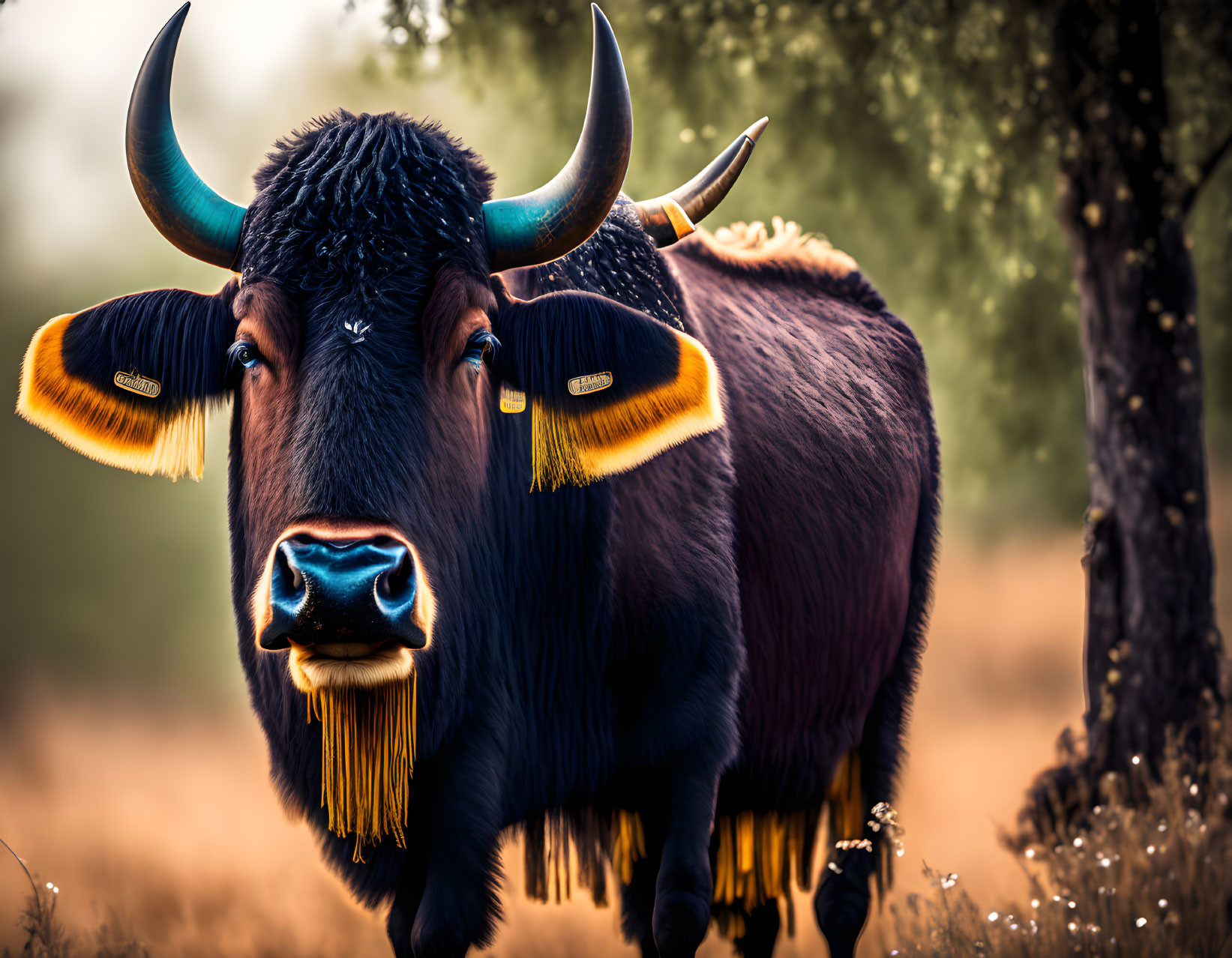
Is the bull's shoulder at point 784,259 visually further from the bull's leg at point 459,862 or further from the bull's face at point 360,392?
the bull's leg at point 459,862

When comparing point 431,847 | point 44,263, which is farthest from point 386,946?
point 44,263

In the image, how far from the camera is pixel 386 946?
19.9 feet

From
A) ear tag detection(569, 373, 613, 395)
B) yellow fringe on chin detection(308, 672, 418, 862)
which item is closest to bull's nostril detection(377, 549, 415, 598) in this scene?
yellow fringe on chin detection(308, 672, 418, 862)

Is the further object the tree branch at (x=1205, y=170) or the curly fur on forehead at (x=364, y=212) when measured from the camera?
the tree branch at (x=1205, y=170)

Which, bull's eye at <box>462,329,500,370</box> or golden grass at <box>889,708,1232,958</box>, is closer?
bull's eye at <box>462,329,500,370</box>

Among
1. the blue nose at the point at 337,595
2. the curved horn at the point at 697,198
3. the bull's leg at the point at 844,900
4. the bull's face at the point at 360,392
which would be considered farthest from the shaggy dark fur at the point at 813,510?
the blue nose at the point at 337,595

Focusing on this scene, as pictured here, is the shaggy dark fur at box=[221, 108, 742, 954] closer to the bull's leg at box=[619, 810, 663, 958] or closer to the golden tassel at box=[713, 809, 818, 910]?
the bull's leg at box=[619, 810, 663, 958]

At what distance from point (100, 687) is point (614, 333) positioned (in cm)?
776

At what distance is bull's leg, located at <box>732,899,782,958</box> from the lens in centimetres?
526

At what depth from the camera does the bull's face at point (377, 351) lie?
2.96 m

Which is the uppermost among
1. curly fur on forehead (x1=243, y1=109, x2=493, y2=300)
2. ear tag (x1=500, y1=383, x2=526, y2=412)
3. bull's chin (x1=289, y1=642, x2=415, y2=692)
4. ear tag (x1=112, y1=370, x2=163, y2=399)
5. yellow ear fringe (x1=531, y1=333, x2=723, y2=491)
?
curly fur on forehead (x1=243, y1=109, x2=493, y2=300)

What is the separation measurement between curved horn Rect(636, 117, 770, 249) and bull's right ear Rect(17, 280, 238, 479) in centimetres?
176

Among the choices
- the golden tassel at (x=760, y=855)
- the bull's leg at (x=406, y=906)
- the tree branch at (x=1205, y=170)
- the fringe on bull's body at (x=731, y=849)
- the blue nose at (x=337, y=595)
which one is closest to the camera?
the blue nose at (x=337, y=595)

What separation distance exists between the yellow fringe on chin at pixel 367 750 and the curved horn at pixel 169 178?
1.30 m
